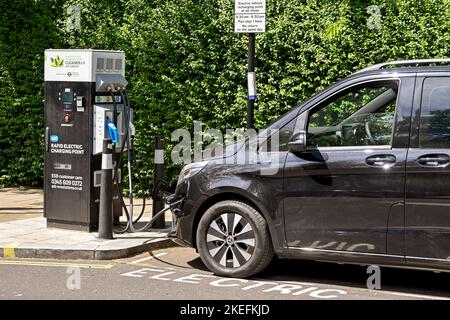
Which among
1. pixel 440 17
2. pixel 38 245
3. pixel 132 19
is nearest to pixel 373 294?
pixel 38 245

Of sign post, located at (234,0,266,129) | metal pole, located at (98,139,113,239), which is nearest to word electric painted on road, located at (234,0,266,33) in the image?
sign post, located at (234,0,266,129)

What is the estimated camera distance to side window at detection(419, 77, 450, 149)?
21.2 ft

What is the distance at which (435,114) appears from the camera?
6.53m

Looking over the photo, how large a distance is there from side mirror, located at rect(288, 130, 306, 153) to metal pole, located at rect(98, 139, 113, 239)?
248 cm

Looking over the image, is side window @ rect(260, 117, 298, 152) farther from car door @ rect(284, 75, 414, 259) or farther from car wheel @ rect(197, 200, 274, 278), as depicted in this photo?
car wheel @ rect(197, 200, 274, 278)

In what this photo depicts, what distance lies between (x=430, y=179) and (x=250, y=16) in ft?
12.7

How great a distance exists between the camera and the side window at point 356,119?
6.82 metres

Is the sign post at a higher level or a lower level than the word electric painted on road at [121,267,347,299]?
higher

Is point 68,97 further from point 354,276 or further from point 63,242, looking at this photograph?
point 354,276

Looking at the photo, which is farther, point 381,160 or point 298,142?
point 298,142
